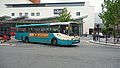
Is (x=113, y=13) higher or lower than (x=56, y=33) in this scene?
higher

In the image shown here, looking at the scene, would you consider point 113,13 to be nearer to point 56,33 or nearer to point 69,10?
point 56,33

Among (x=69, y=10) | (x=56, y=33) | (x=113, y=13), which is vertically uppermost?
(x=69, y=10)

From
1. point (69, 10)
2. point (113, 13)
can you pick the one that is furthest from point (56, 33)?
point (69, 10)

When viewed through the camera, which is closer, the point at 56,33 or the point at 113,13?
the point at 56,33

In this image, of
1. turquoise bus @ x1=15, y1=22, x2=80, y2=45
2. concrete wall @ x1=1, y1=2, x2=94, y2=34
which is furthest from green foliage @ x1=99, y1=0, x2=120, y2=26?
concrete wall @ x1=1, y1=2, x2=94, y2=34

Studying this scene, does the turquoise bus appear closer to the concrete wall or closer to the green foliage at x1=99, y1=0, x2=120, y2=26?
the green foliage at x1=99, y1=0, x2=120, y2=26

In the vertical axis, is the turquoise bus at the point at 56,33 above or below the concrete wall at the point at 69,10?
below

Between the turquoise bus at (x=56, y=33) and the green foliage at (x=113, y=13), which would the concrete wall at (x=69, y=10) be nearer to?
the green foliage at (x=113, y=13)

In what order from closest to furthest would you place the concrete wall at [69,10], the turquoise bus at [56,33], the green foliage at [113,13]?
1. the turquoise bus at [56,33]
2. the green foliage at [113,13]
3. the concrete wall at [69,10]

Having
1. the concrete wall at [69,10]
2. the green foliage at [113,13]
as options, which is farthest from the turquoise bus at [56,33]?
the concrete wall at [69,10]

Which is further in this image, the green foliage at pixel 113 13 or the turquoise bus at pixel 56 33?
the green foliage at pixel 113 13

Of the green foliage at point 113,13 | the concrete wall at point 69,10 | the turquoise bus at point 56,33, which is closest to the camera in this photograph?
the turquoise bus at point 56,33

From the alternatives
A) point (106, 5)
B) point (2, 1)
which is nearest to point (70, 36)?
point (106, 5)

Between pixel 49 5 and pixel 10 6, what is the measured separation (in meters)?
16.9
